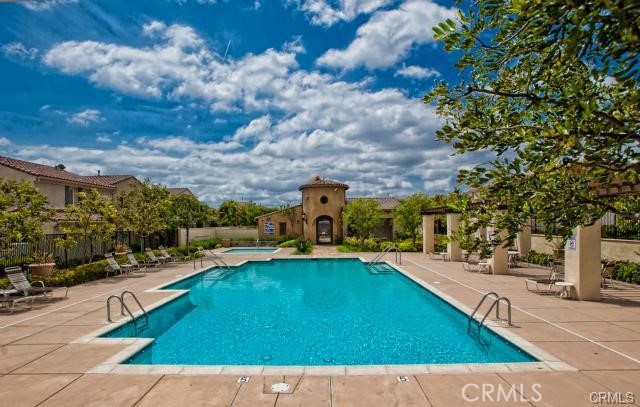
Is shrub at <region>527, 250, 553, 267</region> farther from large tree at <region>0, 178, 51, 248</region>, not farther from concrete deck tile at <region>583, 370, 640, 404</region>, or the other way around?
large tree at <region>0, 178, 51, 248</region>

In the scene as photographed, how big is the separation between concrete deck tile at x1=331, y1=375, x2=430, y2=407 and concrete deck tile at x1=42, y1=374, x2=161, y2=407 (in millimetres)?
2929

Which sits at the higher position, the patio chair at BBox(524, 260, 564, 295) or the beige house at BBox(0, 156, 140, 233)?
the beige house at BBox(0, 156, 140, 233)

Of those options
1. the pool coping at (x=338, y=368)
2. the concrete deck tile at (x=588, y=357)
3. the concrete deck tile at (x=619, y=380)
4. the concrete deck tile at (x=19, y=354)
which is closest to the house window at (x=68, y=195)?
the concrete deck tile at (x=19, y=354)

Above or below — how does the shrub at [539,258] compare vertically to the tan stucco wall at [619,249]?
below

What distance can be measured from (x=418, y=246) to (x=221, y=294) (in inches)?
738

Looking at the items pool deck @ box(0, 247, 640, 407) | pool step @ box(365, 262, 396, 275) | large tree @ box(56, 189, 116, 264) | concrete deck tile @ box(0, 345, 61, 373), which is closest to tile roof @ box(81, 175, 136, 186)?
large tree @ box(56, 189, 116, 264)

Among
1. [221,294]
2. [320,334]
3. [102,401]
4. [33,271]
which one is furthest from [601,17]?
[33,271]

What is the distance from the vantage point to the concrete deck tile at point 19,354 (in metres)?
6.52

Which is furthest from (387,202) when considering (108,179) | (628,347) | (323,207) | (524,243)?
(628,347)

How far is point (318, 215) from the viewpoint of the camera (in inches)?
1462

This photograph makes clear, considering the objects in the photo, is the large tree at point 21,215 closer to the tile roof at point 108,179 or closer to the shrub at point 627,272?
the tile roof at point 108,179

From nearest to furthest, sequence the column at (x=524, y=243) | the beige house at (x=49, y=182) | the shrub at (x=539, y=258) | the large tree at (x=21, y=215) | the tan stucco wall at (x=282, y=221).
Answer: the large tree at (x=21, y=215), the shrub at (x=539, y=258), the column at (x=524, y=243), the beige house at (x=49, y=182), the tan stucco wall at (x=282, y=221)

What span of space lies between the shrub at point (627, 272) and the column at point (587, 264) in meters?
4.10

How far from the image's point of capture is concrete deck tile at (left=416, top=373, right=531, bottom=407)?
5.07 m
